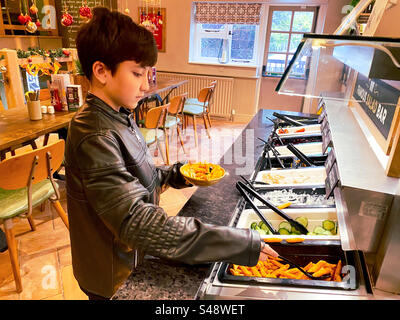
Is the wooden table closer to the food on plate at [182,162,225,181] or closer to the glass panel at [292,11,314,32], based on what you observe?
the food on plate at [182,162,225,181]

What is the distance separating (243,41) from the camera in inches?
258

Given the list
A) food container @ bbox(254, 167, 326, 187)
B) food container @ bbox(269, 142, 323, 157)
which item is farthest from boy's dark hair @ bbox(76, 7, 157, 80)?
food container @ bbox(269, 142, 323, 157)

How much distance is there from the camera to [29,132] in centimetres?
242

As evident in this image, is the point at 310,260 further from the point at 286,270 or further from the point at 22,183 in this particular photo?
the point at 22,183

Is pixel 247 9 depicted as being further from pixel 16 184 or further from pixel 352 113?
pixel 16 184

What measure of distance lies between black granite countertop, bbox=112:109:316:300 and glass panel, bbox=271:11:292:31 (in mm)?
4926

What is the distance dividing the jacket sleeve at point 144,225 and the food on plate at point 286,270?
0.24 m

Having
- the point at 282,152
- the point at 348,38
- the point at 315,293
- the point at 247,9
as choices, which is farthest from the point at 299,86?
the point at 247,9

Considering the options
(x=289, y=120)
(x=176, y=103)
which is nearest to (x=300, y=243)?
(x=289, y=120)

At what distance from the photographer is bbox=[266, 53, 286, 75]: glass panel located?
643cm

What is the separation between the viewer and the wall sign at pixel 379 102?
112 cm

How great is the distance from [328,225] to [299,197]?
0.24 m

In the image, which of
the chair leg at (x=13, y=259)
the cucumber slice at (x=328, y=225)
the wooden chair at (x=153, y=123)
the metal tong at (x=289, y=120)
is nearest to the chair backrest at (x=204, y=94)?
the wooden chair at (x=153, y=123)
